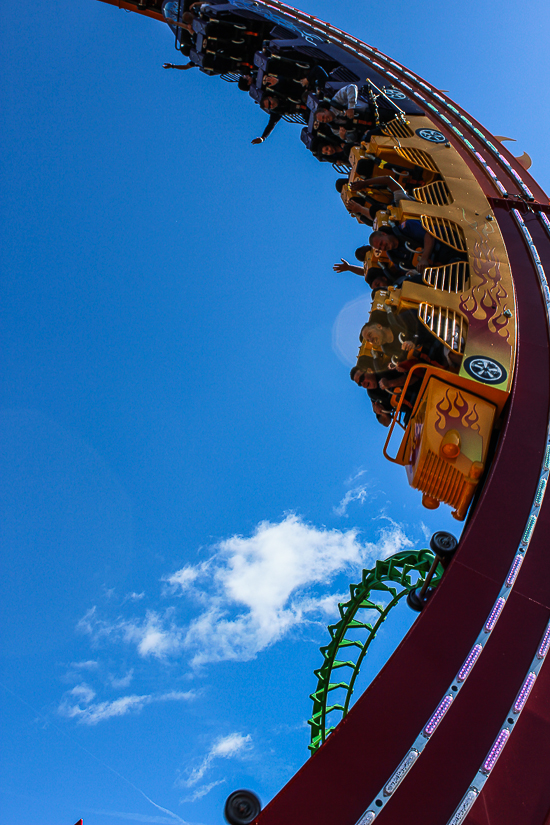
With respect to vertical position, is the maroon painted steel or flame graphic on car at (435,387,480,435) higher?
flame graphic on car at (435,387,480,435)

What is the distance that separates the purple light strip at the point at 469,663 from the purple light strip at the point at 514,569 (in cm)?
92

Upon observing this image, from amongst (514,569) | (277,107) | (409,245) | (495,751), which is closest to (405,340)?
(409,245)

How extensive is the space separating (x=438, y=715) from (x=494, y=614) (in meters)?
1.31

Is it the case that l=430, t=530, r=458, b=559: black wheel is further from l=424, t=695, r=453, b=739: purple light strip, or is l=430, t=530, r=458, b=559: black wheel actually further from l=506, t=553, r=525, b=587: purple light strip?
l=424, t=695, r=453, b=739: purple light strip

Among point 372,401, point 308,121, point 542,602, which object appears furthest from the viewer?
point 308,121

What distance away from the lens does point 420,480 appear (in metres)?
8.27

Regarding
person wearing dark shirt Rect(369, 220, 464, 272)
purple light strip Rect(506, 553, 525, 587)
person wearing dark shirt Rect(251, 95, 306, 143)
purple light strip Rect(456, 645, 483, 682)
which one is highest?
person wearing dark shirt Rect(251, 95, 306, 143)

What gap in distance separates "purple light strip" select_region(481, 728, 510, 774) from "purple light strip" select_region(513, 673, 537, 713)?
10.6 inches

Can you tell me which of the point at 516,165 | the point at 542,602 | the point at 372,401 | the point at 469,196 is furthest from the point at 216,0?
the point at 542,602

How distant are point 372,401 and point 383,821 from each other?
6.12 metres

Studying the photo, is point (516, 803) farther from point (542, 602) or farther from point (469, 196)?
point (469, 196)

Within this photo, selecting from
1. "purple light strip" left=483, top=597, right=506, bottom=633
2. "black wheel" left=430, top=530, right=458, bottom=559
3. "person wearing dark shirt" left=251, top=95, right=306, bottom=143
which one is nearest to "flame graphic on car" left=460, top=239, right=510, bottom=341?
"black wheel" left=430, top=530, right=458, bottom=559

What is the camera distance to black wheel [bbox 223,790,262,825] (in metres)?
5.01

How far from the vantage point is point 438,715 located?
5.90 meters
